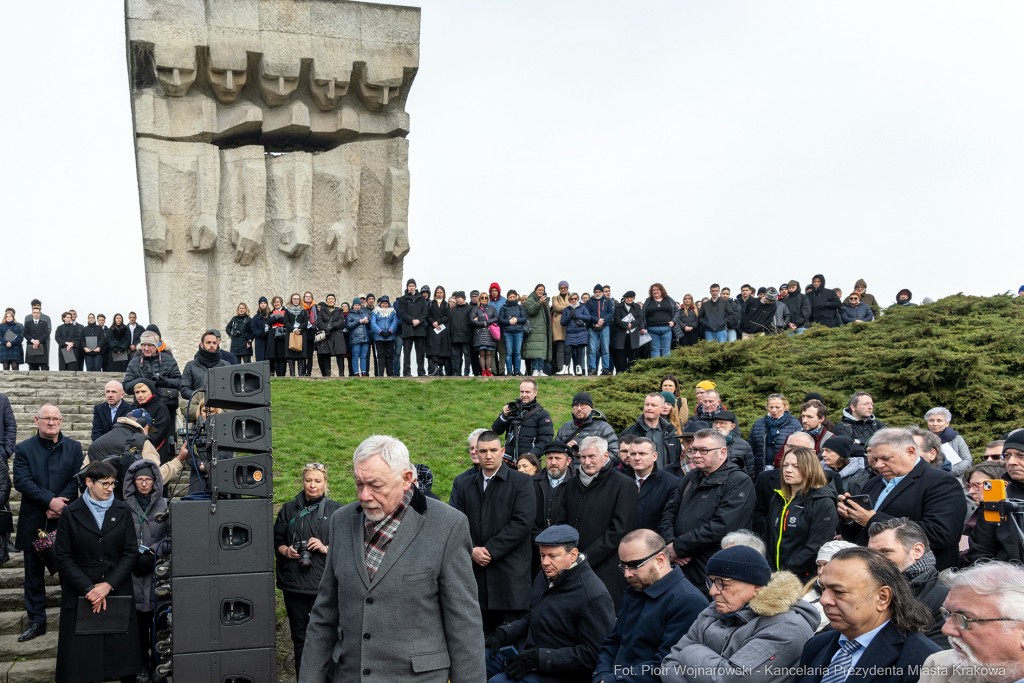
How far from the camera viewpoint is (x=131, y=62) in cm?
1989

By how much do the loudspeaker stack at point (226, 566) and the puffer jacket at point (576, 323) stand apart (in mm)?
10540

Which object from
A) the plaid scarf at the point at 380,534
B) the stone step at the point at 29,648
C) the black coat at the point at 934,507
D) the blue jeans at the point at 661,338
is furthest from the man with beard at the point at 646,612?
the blue jeans at the point at 661,338

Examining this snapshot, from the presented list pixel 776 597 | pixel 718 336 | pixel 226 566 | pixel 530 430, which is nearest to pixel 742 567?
pixel 776 597

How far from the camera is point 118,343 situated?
19328mm

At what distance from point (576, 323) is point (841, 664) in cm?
1337

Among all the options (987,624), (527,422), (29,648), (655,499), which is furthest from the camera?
(527,422)

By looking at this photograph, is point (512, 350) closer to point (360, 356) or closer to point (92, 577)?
point (360, 356)

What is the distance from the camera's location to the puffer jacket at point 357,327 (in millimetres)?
17266

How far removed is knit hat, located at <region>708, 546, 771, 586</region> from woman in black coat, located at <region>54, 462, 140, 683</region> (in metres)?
4.41

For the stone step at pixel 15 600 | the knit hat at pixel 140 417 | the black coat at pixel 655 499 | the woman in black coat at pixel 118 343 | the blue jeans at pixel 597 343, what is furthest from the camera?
the woman in black coat at pixel 118 343

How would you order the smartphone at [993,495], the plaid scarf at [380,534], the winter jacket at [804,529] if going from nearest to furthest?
the plaid scarf at [380,534] < the smartphone at [993,495] < the winter jacket at [804,529]

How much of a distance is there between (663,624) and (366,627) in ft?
6.32

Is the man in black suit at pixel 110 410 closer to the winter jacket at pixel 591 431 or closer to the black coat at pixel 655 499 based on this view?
the winter jacket at pixel 591 431

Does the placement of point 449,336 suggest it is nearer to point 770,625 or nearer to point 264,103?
point 264,103
